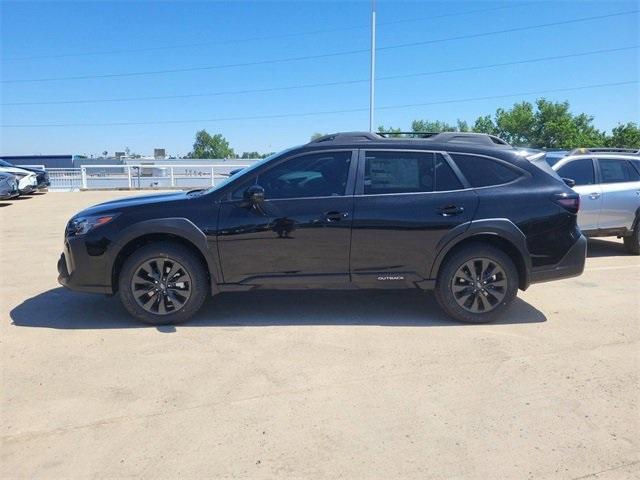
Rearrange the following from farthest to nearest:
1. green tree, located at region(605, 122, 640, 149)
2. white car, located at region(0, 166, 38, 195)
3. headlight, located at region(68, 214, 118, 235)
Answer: green tree, located at region(605, 122, 640, 149) < white car, located at region(0, 166, 38, 195) < headlight, located at region(68, 214, 118, 235)

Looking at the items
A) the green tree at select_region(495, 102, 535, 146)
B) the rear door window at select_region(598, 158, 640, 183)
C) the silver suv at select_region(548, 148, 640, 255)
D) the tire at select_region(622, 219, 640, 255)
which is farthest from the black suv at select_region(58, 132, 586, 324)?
the green tree at select_region(495, 102, 535, 146)

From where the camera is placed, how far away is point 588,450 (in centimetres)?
280

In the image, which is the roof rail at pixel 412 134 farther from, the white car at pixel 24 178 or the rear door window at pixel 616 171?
the white car at pixel 24 178

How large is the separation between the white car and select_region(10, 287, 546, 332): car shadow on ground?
13551 millimetres

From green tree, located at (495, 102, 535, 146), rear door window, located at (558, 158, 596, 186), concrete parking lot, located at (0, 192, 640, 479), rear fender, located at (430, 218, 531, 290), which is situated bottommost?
concrete parking lot, located at (0, 192, 640, 479)

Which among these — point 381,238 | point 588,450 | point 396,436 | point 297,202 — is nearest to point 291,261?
point 297,202

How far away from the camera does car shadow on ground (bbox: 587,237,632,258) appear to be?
830cm

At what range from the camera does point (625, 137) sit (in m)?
43.1

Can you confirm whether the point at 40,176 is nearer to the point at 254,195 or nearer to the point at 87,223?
the point at 87,223

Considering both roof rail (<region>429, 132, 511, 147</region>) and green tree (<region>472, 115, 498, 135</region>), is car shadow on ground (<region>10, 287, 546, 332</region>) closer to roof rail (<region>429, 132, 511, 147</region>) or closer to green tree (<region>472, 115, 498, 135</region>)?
roof rail (<region>429, 132, 511, 147</region>)

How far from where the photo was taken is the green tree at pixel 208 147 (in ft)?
443

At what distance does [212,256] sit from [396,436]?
2427 millimetres

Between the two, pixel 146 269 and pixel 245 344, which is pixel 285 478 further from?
pixel 146 269

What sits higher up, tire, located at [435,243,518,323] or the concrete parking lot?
tire, located at [435,243,518,323]
